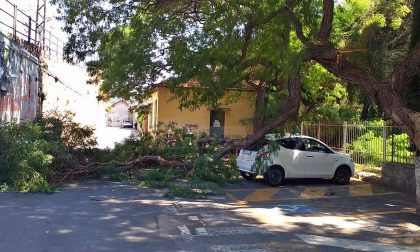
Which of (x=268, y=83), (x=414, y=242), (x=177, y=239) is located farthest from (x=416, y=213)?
(x=268, y=83)

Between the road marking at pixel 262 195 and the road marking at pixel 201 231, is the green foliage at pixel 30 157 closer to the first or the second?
the road marking at pixel 201 231

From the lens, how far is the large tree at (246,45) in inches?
421

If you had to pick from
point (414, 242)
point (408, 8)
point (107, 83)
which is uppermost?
point (408, 8)

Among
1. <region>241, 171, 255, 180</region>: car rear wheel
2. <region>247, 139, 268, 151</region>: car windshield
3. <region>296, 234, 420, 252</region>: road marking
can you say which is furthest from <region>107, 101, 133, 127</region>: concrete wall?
<region>296, 234, 420, 252</region>: road marking

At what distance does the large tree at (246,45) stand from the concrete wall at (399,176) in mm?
2277

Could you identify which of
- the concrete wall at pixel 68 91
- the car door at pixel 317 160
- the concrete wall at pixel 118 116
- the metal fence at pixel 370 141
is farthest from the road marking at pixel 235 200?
the concrete wall at pixel 118 116

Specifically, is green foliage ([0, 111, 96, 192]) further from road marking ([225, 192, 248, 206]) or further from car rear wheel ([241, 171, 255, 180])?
car rear wheel ([241, 171, 255, 180])

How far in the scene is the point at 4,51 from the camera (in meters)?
15.5

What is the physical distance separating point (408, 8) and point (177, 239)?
44.3 ft

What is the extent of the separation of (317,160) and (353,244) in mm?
7696

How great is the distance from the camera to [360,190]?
14.4 m

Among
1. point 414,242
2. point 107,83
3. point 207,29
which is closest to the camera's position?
point 414,242

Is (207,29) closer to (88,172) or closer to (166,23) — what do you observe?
(166,23)

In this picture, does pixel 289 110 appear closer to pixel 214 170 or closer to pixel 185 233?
pixel 214 170
